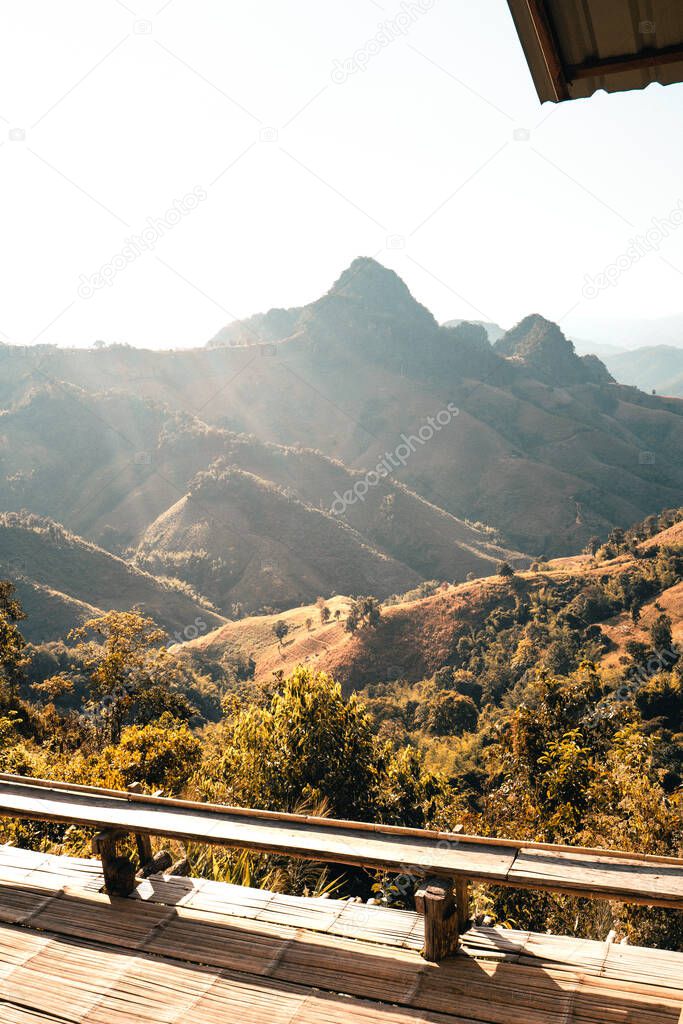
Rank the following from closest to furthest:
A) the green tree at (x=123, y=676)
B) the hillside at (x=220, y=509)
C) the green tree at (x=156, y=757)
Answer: the green tree at (x=156, y=757), the green tree at (x=123, y=676), the hillside at (x=220, y=509)

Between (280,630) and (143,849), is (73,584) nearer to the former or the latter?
(280,630)

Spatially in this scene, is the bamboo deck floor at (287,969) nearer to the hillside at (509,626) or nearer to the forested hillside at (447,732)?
the forested hillside at (447,732)

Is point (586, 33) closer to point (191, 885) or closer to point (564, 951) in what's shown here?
point (564, 951)

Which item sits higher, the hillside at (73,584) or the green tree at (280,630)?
the hillside at (73,584)

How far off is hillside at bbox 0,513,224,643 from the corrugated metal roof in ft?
225

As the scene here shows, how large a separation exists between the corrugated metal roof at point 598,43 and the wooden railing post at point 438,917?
9.28 feet

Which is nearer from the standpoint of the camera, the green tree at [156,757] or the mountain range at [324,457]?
the green tree at [156,757]

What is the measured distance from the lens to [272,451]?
393 ft

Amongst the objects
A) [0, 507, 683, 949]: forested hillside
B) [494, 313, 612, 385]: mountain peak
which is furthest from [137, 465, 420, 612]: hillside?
[494, 313, 612, 385]: mountain peak

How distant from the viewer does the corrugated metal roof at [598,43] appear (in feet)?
7.20

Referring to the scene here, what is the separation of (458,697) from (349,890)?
89.8 feet

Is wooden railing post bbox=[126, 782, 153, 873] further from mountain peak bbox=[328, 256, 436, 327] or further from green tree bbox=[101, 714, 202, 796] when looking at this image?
mountain peak bbox=[328, 256, 436, 327]
